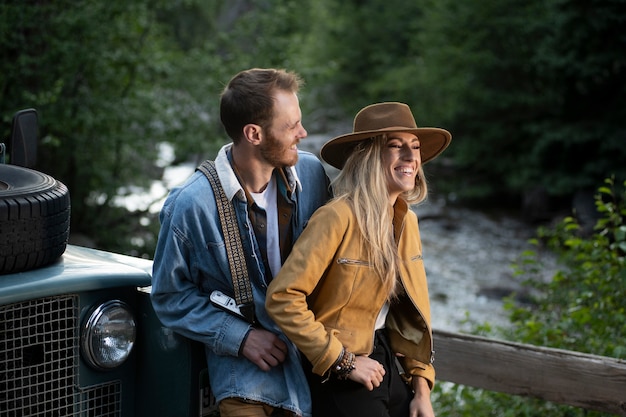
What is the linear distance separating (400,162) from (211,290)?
2.64 ft

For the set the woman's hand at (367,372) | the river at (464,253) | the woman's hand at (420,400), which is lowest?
the river at (464,253)

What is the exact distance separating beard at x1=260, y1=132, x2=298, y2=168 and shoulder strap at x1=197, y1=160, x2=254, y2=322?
0.21 metres

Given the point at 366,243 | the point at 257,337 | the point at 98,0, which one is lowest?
the point at 257,337

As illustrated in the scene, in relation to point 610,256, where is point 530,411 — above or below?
below

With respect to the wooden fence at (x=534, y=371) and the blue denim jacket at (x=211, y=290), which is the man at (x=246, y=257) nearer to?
the blue denim jacket at (x=211, y=290)

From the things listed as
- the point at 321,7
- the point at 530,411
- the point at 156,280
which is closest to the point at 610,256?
the point at 530,411

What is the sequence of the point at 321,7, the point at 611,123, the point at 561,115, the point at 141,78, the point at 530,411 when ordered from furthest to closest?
the point at 321,7 < the point at 561,115 < the point at 611,123 < the point at 141,78 < the point at 530,411

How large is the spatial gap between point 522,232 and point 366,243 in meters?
13.2

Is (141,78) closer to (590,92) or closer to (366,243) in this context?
(366,243)

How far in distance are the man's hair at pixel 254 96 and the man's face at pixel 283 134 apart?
2 cm

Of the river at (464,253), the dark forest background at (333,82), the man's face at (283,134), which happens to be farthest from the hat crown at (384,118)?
the river at (464,253)

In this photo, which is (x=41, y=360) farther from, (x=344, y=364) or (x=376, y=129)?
(x=376, y=129)

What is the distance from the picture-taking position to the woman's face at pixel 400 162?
2.77 meters

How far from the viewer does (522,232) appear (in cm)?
1528
